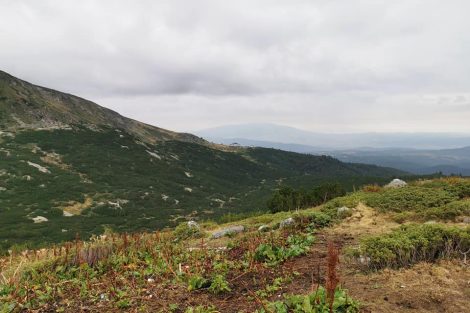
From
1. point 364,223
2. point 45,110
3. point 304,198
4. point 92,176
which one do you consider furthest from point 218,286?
point 45,110

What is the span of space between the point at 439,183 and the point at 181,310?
14124mm

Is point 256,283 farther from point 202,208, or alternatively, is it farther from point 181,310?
point 202,208

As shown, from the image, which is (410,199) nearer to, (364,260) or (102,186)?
(364,260)

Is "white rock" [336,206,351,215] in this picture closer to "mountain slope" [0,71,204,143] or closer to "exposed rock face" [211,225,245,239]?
"exposed rock face" [211,225,245,239]

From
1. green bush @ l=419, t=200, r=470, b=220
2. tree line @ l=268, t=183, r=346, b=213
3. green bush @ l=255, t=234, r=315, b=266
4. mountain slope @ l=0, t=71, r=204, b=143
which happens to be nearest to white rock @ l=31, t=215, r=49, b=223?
tree line @ l=268, t=183, r=346, b=213

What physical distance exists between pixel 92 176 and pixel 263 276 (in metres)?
60.0

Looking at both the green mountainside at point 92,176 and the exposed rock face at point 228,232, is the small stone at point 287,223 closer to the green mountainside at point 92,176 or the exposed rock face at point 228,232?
the exposed rock face at point 228,232

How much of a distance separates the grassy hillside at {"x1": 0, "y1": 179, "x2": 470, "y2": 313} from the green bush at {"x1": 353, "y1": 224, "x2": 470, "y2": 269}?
0.07ft

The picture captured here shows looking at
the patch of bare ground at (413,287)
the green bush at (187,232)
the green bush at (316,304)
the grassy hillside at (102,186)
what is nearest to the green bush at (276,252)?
the patch of bare ground at (413,287)

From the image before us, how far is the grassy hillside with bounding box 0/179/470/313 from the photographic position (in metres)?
6.09

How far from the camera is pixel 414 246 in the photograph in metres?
7.69

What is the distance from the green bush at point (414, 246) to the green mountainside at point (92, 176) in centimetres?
2592

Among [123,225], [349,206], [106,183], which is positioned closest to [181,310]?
[349,206]

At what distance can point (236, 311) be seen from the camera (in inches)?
247
